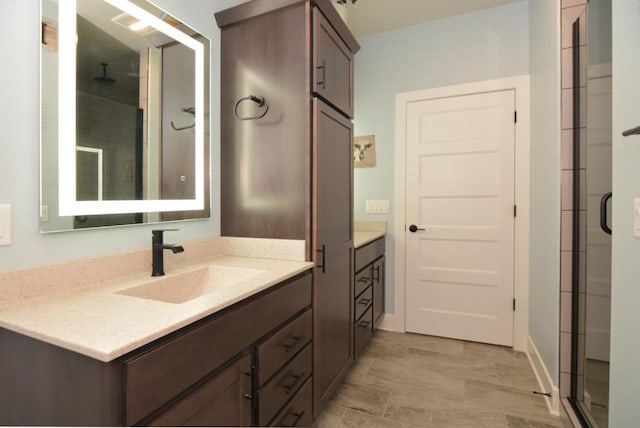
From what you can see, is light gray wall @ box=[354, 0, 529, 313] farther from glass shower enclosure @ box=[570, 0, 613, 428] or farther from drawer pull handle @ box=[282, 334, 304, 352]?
drawer pull handle @ box=[282, 334, 304, 352]

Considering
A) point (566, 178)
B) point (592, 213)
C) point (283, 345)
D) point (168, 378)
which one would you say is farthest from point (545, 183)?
point (168, 378)

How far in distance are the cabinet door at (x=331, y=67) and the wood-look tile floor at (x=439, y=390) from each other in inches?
67.6

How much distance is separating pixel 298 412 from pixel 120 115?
142 centimetres

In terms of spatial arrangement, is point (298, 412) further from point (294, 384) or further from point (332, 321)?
point (332, 321)

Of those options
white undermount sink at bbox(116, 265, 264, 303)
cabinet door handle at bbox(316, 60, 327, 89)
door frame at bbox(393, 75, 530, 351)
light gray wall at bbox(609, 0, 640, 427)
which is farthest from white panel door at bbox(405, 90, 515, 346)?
white undermount sink at bbox(116, 265, 264, 303)

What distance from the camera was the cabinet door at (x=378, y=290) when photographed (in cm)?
254

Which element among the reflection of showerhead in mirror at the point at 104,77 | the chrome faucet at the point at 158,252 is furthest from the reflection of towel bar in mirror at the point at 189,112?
the chrome faucet at the point at 158,252

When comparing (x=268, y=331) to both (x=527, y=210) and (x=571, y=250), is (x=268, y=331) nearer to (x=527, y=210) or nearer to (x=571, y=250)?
(x=571, y=250)

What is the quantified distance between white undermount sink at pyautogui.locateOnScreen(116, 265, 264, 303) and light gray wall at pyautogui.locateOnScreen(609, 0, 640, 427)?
1.27 m

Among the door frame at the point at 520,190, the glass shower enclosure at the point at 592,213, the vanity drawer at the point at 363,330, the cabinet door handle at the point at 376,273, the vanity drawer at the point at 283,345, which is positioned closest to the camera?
the vanity drawer at the point at 283,345

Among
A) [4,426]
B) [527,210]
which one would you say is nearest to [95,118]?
[4,426]

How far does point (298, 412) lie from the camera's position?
52.4 inches

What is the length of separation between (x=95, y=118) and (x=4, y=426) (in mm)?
955

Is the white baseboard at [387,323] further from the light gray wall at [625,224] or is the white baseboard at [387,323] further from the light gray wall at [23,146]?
the light gray wall at [23,146]
